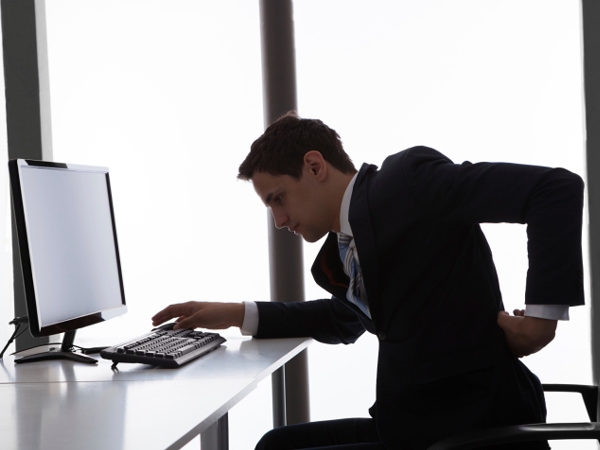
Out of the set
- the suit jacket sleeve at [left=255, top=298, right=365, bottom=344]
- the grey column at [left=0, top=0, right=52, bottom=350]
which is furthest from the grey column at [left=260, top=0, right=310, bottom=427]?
the grey column at [left=0, top=0, right=52, bottom=350]

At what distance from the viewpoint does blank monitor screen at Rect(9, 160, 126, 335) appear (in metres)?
1.54

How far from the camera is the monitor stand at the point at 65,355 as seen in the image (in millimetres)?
1675

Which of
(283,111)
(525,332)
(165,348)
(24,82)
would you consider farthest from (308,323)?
(24,82)

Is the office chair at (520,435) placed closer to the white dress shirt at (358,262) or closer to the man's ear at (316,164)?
the white dress shirt at (358,262)

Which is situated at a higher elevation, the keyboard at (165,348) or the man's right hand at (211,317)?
the man's right hand at (211,317)

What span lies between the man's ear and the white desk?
0.45m

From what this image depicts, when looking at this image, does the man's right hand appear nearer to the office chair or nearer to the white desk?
the white desk

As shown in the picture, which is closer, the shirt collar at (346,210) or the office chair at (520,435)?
the office chair at (520,435)

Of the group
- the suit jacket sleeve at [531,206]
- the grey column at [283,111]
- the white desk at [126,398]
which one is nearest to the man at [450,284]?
the suit jacket sleeve at [531,206]

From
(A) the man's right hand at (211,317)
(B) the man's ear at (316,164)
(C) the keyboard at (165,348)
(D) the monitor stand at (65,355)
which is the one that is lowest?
(D) the monitor stand at (65,355)

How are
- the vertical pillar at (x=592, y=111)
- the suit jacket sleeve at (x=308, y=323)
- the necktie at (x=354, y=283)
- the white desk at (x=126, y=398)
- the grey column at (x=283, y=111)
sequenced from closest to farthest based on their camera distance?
the white desk at (x=126, y=398) → the necktie at (x=354, y=283) → the suit jacket sleeve at (x=308, y=323) → the vertical pillar at (x=592, y=111) → the grey column at (x=283, y=111)

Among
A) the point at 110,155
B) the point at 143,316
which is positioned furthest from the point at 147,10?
the point at 143,316

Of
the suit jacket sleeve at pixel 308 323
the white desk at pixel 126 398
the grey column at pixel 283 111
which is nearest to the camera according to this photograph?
the white desk at pixel 126 398

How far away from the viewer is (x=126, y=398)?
1179 mm
